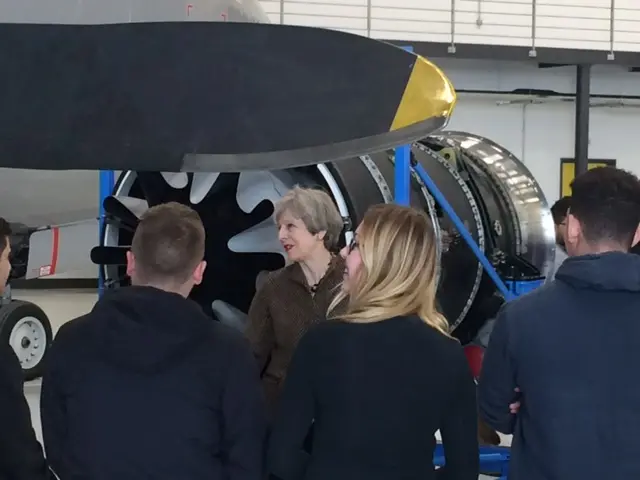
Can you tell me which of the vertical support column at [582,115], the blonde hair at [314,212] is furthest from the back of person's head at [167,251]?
the vertical support column at [582,115]

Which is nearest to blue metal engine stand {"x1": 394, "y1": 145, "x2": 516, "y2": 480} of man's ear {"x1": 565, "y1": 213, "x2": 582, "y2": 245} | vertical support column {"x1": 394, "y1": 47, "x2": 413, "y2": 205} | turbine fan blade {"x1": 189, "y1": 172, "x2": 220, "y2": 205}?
vertical support column {"x1": 394, "y1": 47, "x2": 413, "y2": 205}

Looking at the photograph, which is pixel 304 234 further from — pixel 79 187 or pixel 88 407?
pixel 79 187

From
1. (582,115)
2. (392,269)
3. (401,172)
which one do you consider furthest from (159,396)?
(582,115)

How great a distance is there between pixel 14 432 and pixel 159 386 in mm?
492

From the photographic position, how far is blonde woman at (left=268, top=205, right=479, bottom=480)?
203 cm

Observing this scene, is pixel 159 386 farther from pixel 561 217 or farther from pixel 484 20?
pixel 484 20

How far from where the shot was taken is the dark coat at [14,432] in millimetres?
2289

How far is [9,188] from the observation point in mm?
4582

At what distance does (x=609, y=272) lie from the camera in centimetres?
213

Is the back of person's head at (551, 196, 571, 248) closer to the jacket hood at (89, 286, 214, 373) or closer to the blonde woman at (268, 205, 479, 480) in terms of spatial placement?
the blonde woman at (268, 205, 479, 480)

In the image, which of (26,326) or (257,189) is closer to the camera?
(257,189)

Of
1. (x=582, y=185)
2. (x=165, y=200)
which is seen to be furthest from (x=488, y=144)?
(x=582, y=185)

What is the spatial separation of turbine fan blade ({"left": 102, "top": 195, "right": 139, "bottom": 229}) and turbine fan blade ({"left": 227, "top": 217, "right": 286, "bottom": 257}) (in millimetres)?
496

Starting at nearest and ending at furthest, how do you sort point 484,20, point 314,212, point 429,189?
point 314,212 < point 429,189 < point 484,20
